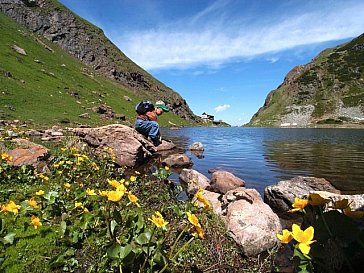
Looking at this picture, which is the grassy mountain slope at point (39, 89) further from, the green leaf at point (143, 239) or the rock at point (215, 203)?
the green leaf at point (143, 239)

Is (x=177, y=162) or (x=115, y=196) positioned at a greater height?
(x=115, y=196)

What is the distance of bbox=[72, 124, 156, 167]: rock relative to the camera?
14578 mm

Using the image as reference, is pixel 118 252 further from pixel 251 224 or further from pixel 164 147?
pixel 164 147

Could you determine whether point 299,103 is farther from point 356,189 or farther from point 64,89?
point 356,189

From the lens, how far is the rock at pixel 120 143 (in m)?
14.6

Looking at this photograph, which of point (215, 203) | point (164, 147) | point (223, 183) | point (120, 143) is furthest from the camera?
point (164, 147)

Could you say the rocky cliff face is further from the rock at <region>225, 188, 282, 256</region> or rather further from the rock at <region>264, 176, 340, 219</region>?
the rock at <region>225, 188, 282, 256</region>

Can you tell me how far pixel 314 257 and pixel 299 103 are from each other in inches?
6670

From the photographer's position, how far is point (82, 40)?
125 meters

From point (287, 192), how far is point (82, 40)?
13393cm

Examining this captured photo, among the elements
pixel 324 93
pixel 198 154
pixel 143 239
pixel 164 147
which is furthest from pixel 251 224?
pixel 324 93

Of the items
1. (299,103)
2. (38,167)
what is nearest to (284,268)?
(38,167)

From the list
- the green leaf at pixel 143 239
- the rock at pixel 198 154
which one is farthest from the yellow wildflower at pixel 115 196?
the rock at pixel 198 154

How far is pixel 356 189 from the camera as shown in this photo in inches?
493
